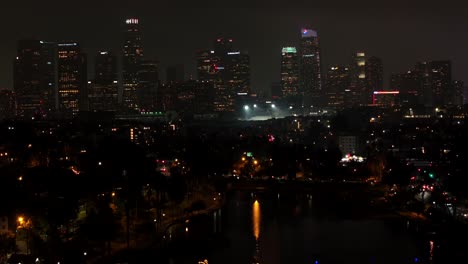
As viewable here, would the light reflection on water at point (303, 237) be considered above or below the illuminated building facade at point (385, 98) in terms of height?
below

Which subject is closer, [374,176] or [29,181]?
[29,181]

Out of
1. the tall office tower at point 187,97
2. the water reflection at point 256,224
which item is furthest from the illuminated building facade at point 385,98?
the water reflection at point 256,224

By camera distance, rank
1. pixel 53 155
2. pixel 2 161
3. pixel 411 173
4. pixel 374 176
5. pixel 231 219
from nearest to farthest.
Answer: pixel 231 219
pixel 2 161
pixel 53 155
pixel 411 173
pixel 374 176

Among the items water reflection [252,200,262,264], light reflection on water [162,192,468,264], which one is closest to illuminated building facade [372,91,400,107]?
water reflection [252,200,262,264]

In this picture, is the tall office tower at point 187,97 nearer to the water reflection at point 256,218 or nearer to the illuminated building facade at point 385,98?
the illuminated building facade at point 385,98

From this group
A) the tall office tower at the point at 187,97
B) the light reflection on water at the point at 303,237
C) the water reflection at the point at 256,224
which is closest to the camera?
the water reflection at the point at 256,224

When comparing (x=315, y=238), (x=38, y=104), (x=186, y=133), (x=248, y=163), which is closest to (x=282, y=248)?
(x=315, y=238)

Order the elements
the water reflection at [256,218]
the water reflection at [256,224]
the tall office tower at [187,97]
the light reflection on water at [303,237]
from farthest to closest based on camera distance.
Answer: the tall office tower at [187,97] < the water reflection at [256,218] < the light reflection on water at [303,237] < the water reflection at [256,224]

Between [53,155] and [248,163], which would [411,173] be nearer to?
[248,163]

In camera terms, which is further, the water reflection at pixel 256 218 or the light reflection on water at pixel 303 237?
the water reflection at pixel 256 218

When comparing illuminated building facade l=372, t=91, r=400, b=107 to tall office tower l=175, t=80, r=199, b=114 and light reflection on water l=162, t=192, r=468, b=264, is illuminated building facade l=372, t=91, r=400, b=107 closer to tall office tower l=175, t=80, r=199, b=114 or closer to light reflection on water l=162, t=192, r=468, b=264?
tall office tower l=175, t=80, r=199, b=114

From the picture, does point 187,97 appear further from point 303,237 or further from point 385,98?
point 303,237
